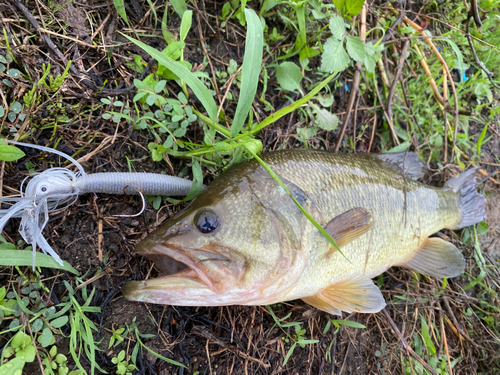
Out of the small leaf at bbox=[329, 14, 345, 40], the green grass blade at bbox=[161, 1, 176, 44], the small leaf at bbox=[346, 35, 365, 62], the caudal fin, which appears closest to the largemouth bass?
the caudal fin

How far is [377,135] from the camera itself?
2.94m

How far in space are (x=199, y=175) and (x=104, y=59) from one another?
103 centimetres

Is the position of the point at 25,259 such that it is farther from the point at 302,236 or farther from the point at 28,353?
A: the point at 302,236

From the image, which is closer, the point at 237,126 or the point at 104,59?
the point at 237,126

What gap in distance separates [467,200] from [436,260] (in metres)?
0.72

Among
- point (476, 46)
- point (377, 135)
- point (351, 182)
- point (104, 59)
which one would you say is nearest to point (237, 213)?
point (351, 182)

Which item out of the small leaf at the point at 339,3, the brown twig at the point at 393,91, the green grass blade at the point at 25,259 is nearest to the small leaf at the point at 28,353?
the green grass blade at the point at 25,259

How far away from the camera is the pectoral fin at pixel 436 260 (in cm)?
254

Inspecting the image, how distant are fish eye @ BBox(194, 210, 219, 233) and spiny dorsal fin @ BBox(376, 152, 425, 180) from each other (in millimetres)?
1624

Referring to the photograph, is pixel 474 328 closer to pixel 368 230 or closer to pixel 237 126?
pixel 368 230

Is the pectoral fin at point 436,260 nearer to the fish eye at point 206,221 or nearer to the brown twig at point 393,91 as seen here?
the brown twig at point 393,91

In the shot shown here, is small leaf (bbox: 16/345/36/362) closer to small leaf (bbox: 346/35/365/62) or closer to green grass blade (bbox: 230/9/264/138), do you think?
green grass blade (bbox: 230/9/264/138)

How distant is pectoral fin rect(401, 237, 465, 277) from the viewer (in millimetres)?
2543

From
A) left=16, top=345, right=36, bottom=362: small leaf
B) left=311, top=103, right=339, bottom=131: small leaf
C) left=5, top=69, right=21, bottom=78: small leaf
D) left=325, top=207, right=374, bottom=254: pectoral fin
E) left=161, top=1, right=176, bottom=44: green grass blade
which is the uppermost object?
left=161, top=1, right=176, bottom=44: green grass blade
